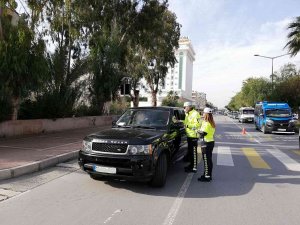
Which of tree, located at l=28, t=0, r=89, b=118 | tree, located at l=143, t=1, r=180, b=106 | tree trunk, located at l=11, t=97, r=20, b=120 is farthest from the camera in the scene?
tree, located at l=143, t=1, r=180, b=106

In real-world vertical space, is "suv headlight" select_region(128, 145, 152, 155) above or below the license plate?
above

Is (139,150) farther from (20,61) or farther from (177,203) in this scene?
(20,61)

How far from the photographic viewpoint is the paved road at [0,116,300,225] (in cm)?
532

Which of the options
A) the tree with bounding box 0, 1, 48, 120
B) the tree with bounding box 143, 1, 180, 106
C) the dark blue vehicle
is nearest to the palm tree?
the dark blue vehicle

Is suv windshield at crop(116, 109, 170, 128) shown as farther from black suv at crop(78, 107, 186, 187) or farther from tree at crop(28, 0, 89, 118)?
tree at crop(28, 0, 89, 118)

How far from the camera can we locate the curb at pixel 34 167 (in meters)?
7.78

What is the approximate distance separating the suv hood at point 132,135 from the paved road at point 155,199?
1028 mm

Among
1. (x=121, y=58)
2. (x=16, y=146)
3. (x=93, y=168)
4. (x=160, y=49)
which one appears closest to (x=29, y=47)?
(x=16, y=146)

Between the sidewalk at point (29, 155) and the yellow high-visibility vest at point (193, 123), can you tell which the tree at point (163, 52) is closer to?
the sidewalk at point (29, 155)

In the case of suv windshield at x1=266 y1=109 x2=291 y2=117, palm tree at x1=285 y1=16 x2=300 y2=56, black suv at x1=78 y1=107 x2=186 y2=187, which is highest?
palm tree at x1=285 y1=16 x2=300 y2=56

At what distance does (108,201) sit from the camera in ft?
20.3

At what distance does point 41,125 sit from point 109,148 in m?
Answer: 10.9

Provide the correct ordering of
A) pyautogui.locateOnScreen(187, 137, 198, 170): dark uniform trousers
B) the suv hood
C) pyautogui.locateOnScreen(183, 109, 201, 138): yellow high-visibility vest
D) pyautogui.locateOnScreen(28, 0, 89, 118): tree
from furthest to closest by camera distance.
→ pyautogui.locateOnScreen(28, 0, 89, 118): tree < pyautogui.locateOnScreen(187, 137, 198, 170): dark uniform trousers < pyautogui.locateOnScreen(183, 109, 201, 138): yellow high-visibility vest < the suv hood

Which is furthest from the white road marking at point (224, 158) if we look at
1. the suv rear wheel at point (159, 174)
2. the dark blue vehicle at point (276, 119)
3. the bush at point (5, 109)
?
the dark blue vehicle at point (276, 119)
